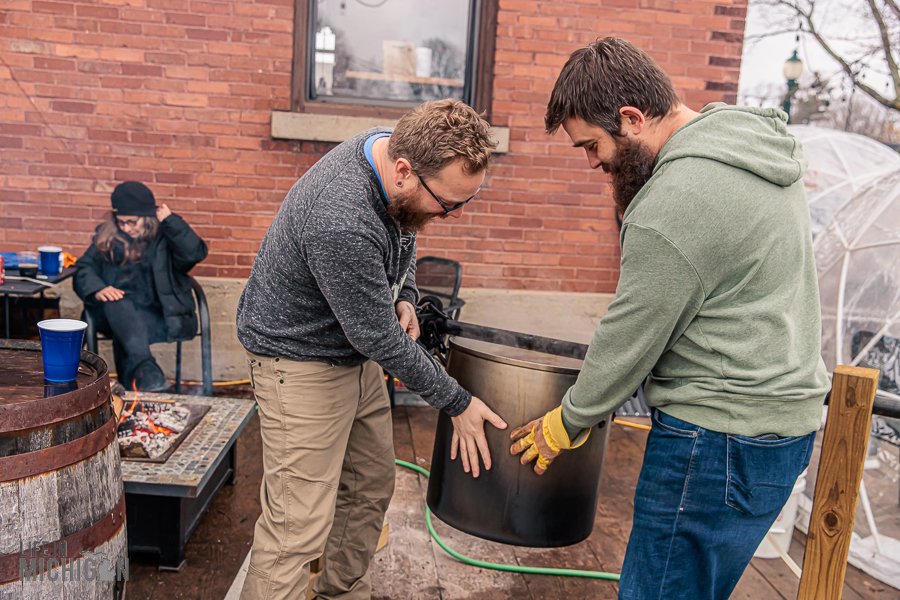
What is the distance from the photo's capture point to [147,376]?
4.12 m

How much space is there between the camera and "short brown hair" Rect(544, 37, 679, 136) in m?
1.57

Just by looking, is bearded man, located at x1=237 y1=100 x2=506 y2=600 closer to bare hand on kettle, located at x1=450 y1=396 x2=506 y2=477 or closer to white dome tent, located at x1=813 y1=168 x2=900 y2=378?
bare hand on kettle, located at x1=450 y1=396 x2=506 y2=477

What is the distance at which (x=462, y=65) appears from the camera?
5078 millimetres

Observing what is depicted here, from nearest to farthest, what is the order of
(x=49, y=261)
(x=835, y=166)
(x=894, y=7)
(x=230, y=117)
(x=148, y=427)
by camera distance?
(x=148, y=427) < (x=49, y=261) < (x=230, y=117) < (x=835, y=166) < (x=894, y=7)

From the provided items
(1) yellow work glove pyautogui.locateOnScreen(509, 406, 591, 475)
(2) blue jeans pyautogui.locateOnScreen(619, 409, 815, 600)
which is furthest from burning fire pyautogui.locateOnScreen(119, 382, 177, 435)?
(2) blue jeans pyautogui.locateOnScreen(619, 409, 815, 600)

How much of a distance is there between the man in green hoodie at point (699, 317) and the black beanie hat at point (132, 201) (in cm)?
326

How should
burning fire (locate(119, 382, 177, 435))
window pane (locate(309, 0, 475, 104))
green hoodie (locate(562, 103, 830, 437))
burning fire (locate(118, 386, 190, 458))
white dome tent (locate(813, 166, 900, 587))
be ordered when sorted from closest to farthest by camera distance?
green hoodie (locate(562, 103, 830, 437)), burning fire (locate(118, 386, 190, 458)), burning fire (locate(119, 382, 177, 435)), white dome tent (locate(813, 166, 900, 587)), window pane (locate(309, 0, 475, 104))

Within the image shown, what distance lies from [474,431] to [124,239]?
3.04m

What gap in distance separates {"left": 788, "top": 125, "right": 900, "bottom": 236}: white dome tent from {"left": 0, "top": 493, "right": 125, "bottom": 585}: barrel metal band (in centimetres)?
536

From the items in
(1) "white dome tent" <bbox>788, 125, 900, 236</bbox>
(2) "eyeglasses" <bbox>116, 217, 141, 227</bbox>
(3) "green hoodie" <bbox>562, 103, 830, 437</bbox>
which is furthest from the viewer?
(1) "white dome tent" <bbox>788, 125, 900, 236</bbox>

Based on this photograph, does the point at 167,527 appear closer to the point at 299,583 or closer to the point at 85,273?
the point at 299,583

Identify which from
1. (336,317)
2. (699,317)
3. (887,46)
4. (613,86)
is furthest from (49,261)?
(887,46)

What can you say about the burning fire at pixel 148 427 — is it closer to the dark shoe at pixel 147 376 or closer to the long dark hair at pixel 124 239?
the dark shoe at pixel 147 376

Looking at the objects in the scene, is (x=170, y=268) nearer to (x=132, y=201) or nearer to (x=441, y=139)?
(x=132, y=201)
